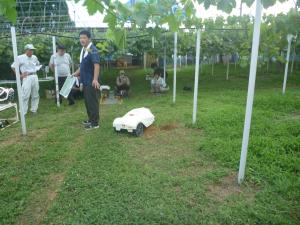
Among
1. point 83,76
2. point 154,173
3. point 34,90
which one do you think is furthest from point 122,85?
point 154,173

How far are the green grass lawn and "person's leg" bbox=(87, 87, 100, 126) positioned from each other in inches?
10.0

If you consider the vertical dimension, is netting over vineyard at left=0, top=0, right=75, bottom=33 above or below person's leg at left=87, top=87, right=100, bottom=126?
above

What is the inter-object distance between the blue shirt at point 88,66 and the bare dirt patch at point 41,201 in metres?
2.11

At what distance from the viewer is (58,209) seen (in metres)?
2.77

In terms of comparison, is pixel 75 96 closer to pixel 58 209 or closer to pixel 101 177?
pixel 101 177

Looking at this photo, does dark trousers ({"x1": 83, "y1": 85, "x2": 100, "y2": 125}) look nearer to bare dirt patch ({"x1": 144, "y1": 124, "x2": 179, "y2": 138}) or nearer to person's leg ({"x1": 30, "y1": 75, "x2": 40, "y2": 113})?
bare dirt patch ({"x1": 144, "y1": 124, "x2": 179, "y2": 138})

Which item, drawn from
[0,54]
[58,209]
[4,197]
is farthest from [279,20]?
[0,54]

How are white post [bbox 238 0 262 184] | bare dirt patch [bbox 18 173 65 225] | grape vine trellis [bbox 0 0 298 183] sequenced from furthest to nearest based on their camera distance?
white post [bbox 238 0 262 184] < bare dirt patch [bbox 18 173 65 225] < grape vine trellis [bbox 0 0 298 183]

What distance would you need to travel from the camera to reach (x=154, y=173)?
138 inches

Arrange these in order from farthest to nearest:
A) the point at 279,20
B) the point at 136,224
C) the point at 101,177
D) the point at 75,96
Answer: the point at 75,96, the point at 279,20, the point at 101,177, the point at 136,224

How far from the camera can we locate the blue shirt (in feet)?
16.5

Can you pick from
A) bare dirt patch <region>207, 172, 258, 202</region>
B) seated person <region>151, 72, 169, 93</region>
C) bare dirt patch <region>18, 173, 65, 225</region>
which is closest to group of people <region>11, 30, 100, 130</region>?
bare dirt patch <region>18, 173, 65, 225</region>

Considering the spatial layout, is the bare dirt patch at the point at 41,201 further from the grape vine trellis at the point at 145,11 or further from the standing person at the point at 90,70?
the standing person at the point at 90,70

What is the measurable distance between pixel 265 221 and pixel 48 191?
2.24 meters
